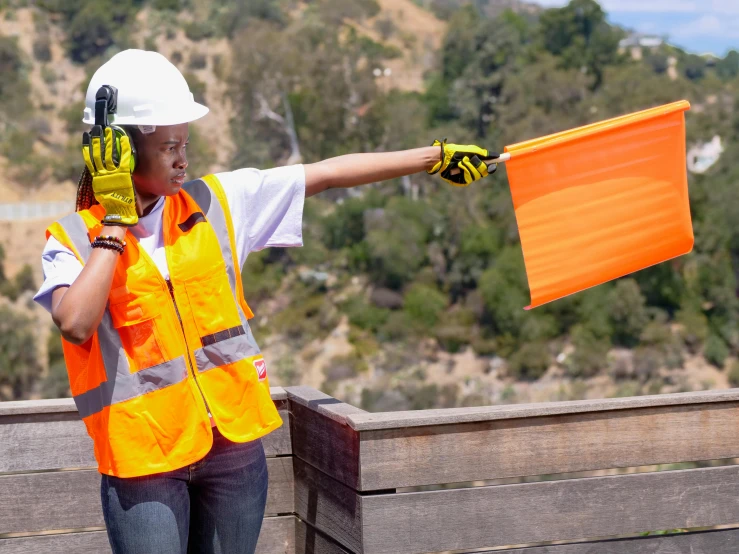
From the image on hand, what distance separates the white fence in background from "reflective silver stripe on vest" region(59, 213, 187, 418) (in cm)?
3805

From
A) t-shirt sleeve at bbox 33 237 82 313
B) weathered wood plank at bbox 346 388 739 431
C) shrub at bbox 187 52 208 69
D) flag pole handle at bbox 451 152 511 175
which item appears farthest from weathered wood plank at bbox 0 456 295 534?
shrub at bbox 187 52 208 69

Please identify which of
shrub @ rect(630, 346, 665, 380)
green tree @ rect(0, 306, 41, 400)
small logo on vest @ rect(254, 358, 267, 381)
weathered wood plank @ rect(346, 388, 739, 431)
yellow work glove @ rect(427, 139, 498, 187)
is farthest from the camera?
shrub @ rect(630, 346, 665, 380)

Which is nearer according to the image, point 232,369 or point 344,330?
point 232,369

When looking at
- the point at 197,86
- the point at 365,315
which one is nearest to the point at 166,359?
the point at 365,315

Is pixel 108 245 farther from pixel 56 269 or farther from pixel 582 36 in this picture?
pixel 582 36

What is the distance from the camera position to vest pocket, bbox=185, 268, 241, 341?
2.17 metres

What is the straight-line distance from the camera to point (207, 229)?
88.0 inches

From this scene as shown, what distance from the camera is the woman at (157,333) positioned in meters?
2.08

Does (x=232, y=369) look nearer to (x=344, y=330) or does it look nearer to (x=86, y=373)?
(x=86, y=373)

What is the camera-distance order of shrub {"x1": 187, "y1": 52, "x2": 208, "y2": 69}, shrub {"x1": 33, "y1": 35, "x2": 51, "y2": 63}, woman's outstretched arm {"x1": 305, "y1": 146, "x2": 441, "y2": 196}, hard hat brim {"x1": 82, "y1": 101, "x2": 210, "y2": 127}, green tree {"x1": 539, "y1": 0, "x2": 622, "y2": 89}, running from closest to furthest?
hard hat brim {"x1": 82, "y1": 101, "x2": 210, "y2": 127} → woman's outstretched arm {"x1": 305, "y1": 146, "x2": 441, "y2": 196} → green tree {"x1": 539, "y1": 0, "x2": 622, "y2": 89} → shrub {"x1": 33, "y1": 35, "x2": 51, "y2": 63} → shrub {"x1": 187, "y1": 52, "x2": 208, "y2": 69}

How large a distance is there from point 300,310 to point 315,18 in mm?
26027

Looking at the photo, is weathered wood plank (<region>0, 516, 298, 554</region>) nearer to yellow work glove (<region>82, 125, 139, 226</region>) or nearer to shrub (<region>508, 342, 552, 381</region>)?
yellow work glove (<region>82, 125, 139, 226</region>)

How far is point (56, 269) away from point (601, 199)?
1644mm

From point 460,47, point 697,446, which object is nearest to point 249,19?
point 460,47
